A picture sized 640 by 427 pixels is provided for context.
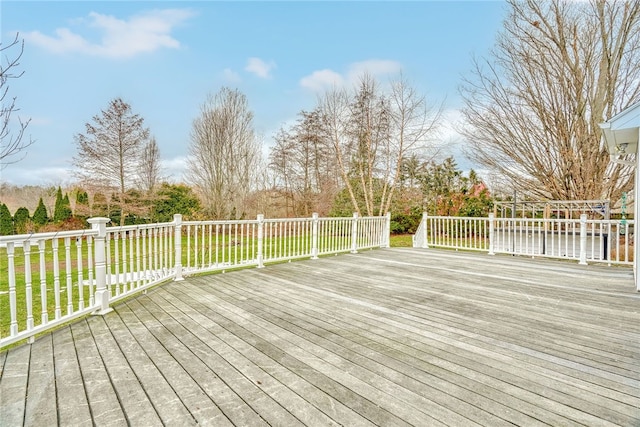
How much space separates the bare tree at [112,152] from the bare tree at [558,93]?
43.0ft

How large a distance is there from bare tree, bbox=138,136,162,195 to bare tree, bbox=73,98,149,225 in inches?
18.6

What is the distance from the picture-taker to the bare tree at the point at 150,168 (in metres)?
13.2

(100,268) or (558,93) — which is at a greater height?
(558,93)

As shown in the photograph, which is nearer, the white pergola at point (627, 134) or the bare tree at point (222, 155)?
the white pergola at point (627, 134)

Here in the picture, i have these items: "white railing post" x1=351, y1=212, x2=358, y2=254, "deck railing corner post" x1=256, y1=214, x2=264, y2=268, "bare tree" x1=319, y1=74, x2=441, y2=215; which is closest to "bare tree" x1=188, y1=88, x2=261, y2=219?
"bare tree" x1=319, y1=74, x2=441, y2=215

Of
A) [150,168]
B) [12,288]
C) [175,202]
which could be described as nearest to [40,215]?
[150,168]

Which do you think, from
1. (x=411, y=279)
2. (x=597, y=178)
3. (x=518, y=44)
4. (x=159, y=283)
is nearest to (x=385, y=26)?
(x=518, y=44)

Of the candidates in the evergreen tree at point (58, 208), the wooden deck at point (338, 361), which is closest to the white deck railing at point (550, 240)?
the wooden deck at point (338, 361)

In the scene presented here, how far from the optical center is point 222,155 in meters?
12.8

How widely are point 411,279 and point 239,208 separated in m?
9.43

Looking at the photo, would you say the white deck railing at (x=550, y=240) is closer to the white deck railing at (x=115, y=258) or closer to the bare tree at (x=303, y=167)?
the white deck railing at (x=115, y=258)

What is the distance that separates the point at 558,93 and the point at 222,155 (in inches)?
463

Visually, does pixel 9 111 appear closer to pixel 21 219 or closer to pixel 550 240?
pixel 550 240

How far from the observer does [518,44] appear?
10109 millimetres
